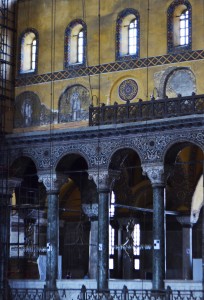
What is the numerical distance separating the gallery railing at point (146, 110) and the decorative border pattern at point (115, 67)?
1.29 meters

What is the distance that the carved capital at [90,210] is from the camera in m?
33.2

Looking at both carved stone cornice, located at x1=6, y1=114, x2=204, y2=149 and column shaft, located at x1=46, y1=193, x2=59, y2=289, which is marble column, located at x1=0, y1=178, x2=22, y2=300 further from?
column shaft, located at x1=46, y1=193, x2=59, y2=289

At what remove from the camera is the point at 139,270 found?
36.6 metres

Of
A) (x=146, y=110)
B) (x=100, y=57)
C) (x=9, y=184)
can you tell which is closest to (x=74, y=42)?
(x=100, y=57)

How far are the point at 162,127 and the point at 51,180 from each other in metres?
4.70

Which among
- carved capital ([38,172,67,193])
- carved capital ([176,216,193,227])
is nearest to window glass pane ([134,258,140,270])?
carved capital ([176,216,193,227])

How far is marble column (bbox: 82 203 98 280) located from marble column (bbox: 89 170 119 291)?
3.40 m

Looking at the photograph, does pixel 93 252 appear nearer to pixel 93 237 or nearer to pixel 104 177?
pixel 93 237

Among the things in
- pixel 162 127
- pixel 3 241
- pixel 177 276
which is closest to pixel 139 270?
pixel 177 276

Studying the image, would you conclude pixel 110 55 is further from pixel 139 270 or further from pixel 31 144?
pixel 139 270

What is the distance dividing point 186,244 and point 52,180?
23.7 feet

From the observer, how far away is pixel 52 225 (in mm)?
30125

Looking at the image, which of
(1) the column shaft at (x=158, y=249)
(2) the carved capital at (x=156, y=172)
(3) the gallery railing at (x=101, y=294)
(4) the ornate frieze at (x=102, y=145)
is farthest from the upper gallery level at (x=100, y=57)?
(3) the gallery railing at (x=101, y=294)

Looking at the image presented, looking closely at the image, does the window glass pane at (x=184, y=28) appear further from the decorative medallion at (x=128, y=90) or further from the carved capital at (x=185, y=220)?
the carved capital at (x=185, y=220)
